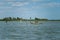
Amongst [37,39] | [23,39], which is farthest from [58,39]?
[23,39]

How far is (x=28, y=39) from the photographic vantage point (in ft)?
96.9

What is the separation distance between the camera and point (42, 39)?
95.9ft

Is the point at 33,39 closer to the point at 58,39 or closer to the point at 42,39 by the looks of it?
the point at 42,39

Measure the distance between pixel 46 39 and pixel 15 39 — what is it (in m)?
4.08

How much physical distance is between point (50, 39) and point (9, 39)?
5.46 m

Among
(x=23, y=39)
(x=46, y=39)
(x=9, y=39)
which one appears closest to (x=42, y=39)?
(x=46, y=39)

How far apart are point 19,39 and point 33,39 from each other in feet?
6.07

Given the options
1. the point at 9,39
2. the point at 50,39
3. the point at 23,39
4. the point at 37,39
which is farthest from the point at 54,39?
the point at 9,39

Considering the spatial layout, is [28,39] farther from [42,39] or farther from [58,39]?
[58,39]

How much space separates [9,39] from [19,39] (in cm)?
138

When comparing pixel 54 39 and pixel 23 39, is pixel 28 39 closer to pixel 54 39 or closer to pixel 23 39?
pixel 23 39

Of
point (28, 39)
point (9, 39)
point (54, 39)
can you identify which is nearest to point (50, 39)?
point (54, 39)

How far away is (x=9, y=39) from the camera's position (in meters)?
29.7

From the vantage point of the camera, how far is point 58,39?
97.0 feet
